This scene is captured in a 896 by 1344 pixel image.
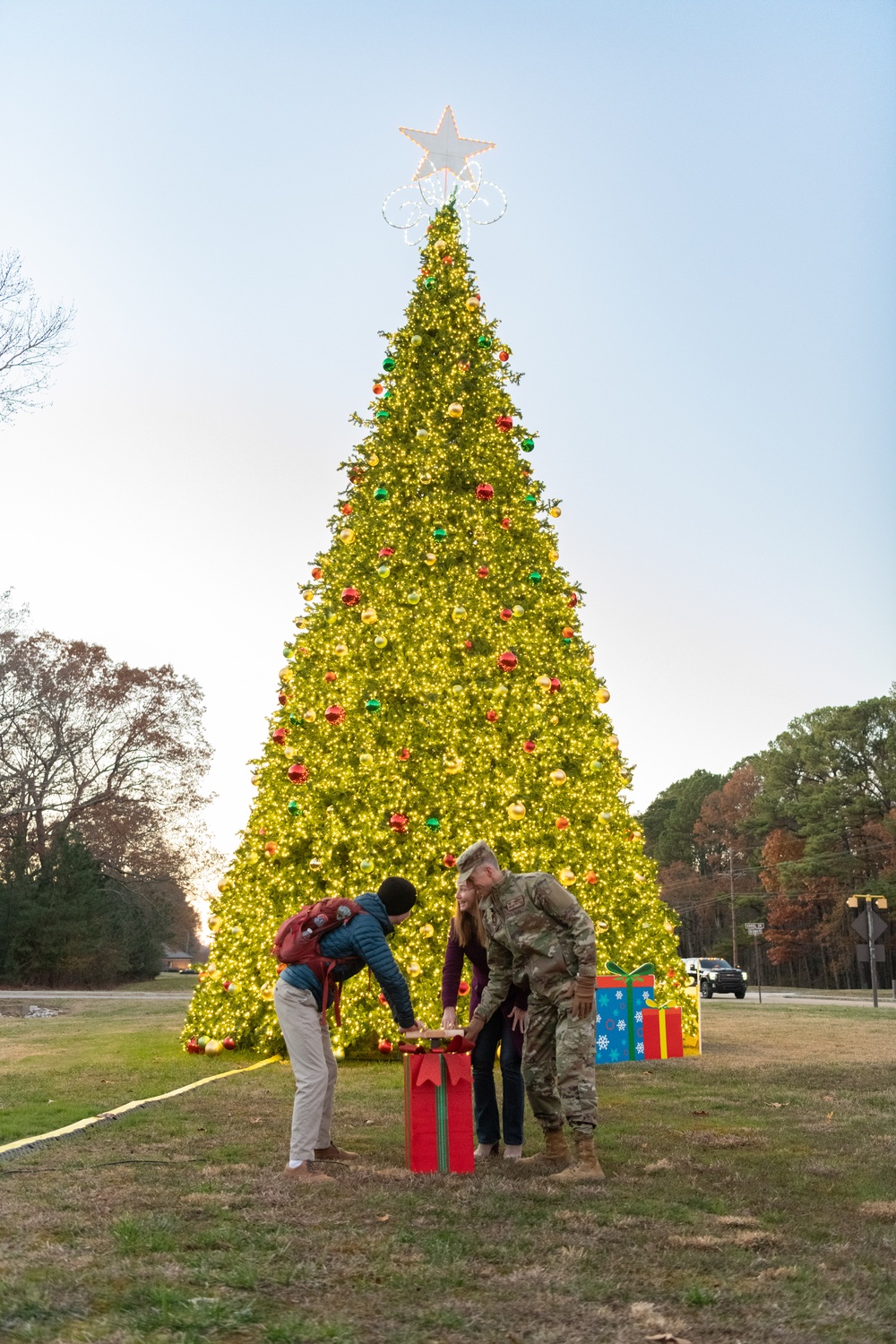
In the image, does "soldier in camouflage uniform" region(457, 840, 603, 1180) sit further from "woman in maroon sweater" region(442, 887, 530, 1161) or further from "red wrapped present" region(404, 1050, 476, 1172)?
"red wrapped present" region(404, 1050, 476, 1172)

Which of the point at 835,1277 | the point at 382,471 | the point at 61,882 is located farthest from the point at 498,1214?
the point at 61,882

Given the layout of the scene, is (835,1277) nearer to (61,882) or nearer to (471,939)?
(471,939)

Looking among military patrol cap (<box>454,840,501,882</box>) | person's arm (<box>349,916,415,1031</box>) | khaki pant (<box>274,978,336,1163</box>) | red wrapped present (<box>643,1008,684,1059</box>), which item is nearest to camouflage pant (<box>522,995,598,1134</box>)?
military patrol cap (<box>454,840,501,882</box>)

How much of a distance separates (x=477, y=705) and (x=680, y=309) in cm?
592

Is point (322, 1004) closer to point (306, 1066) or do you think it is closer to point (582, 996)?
point (306, 1066)

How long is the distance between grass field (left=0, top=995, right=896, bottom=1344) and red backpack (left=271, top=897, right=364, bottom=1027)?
97 centimetres

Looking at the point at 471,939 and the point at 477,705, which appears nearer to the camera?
the point at 471,939

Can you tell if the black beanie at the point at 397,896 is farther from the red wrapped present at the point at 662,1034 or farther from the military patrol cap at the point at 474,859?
the red wrapped present at the point at 662,1034

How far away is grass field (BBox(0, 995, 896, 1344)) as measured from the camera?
3.12 meters

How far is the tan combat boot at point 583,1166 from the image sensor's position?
5168mm

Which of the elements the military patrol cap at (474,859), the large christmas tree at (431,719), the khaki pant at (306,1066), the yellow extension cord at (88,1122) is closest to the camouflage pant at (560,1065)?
the military patrol cap at (474,859)

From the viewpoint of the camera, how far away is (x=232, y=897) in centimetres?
1168

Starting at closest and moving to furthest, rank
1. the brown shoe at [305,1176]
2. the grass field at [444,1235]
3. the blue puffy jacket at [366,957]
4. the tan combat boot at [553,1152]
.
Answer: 1. the grass field at [444,1235]
2. the brown shoe at [305,1176]
3. the blue puffy jacket at [366,957]
4. the tan combat boot at [553,1152]

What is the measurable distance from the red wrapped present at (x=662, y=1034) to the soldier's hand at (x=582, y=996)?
627cm
